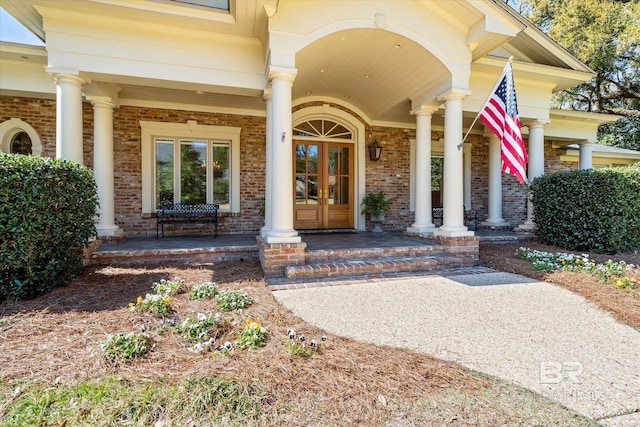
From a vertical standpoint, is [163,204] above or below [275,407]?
above

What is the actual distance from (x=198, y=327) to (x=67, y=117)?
419 centimetres

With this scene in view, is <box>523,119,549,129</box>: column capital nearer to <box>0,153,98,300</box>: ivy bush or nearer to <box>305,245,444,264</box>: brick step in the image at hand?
<box>305,245,444,264</box>: brick step

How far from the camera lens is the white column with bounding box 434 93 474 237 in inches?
215

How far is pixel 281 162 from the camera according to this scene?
15.0ft

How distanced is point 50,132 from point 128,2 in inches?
143

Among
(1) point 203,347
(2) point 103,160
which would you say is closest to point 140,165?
(2) point 103,160

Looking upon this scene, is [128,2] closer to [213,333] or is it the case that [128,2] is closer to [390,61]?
[390,61]

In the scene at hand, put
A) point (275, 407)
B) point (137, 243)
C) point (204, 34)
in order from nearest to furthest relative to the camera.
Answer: point (275, 407) → point (204, 34) → point (137, 243)

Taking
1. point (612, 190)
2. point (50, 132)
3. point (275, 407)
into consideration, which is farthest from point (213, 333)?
point (612, 190)

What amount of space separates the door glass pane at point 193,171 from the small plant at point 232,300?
4366mm

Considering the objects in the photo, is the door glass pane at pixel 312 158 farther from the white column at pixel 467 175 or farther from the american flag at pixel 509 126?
the white column at pixel 467 175

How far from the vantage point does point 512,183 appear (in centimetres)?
972

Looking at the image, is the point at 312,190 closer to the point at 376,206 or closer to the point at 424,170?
the point at 376,206

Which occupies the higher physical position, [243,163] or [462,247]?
[243,163]
